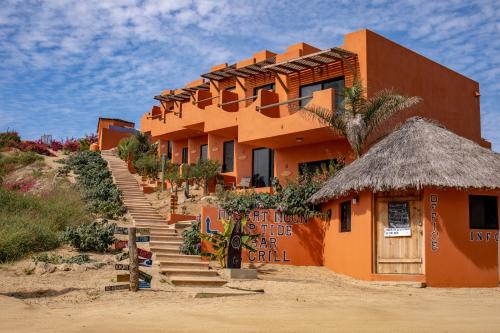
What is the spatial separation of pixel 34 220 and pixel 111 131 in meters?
23.5

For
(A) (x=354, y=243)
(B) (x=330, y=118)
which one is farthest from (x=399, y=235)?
(B) (x=330, y=118)

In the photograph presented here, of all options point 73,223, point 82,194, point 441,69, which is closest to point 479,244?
point 441,69

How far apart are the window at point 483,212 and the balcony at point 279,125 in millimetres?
5662

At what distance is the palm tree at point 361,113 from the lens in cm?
1816

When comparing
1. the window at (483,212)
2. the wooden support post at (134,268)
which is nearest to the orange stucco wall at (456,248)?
the window at (483,212)

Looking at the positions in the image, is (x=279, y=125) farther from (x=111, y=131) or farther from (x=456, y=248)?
(x=111, y=131)

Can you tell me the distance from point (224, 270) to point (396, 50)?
10.7 meters

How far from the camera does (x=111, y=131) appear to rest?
3981cm

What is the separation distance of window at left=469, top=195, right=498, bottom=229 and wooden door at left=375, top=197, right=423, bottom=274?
1565mm

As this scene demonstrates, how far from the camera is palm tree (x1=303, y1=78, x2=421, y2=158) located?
18.2 metres

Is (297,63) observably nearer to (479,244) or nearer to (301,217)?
(301,217)

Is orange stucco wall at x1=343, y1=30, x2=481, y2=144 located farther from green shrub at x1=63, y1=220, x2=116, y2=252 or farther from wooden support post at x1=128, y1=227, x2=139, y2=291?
wooden support post at x1=128, y1=227, x2=139, y2=291

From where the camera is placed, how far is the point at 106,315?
10133mm

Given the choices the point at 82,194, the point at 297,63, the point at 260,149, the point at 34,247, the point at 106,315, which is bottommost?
the point at 106,315
